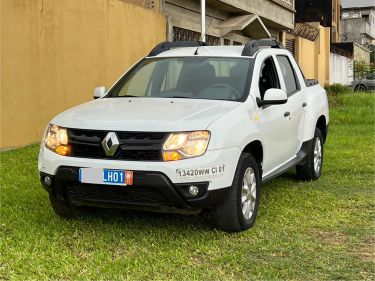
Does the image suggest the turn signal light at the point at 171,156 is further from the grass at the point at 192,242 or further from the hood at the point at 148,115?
the grass at the point at 192,242

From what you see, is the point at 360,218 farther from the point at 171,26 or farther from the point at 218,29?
the point at 218,29

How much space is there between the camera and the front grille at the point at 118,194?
4.28 m

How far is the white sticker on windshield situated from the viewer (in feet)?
13.8

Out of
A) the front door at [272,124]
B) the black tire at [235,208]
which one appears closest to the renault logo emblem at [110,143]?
the black tire at [235,208]

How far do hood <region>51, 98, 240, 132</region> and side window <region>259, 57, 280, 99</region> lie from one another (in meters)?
0.83

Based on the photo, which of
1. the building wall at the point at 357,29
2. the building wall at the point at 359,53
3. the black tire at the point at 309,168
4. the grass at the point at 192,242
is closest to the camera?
the grass at the point at 192,242

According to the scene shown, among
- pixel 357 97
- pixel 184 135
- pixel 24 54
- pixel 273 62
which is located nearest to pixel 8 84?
pixel 24 54

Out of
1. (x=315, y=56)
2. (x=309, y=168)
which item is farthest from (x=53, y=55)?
(x=315, y=56)

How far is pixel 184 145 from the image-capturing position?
13.9ft

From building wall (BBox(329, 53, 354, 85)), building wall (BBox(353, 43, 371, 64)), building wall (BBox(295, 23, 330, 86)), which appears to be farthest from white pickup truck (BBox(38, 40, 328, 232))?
building wall (BBox(353, 43, 371, 64))

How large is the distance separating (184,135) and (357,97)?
51.3 ft

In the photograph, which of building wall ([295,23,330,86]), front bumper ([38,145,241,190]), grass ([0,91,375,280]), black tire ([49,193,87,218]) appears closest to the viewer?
grass ([0,91,375,280])

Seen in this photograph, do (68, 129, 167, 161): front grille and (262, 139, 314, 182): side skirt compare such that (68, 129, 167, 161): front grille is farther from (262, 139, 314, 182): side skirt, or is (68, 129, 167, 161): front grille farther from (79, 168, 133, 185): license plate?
(262, 139, 314, 182): side skirt

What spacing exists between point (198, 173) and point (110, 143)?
730mm
